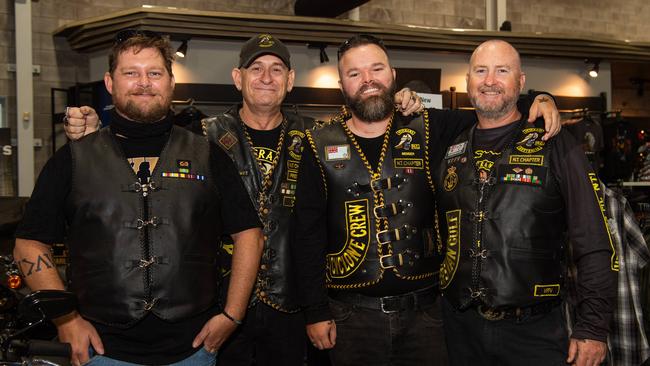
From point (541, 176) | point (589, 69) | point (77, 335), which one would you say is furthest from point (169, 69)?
point (589, 69)

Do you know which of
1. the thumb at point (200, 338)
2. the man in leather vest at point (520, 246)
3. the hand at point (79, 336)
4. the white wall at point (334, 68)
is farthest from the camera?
the white wall at point (334, 68)

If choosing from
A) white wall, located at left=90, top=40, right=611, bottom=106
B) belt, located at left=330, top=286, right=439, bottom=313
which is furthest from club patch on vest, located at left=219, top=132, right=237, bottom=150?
white wall, located at left=90, top=40, right=611, bottom=106

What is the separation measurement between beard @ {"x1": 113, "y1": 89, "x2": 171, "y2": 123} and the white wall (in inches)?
238

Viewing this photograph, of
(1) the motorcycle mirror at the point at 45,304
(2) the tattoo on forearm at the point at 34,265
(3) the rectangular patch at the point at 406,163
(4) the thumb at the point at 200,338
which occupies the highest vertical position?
(3) the rectangular patch at the point at 406,163

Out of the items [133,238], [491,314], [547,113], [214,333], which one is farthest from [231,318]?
[547,113]

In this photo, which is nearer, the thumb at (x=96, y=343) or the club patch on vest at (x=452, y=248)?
the thumb at (x=96, y=343)

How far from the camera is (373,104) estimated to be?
290 centimetres

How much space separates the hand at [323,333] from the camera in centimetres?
280

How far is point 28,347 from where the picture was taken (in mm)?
2012

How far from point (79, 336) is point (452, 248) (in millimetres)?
1482

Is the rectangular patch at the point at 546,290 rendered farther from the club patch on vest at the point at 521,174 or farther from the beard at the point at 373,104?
the beard at the point at 373,104

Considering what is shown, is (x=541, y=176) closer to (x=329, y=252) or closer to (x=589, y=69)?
(x=329, y=252)

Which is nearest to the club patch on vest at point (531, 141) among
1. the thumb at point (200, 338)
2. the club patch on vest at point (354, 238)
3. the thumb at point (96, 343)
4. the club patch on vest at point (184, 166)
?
the club patch on vest at point (354, 238)

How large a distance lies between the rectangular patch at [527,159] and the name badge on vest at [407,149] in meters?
0.45
